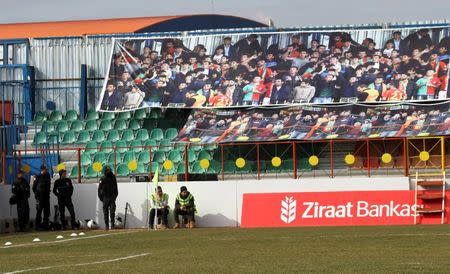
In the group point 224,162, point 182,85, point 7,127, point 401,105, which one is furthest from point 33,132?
point 401,105

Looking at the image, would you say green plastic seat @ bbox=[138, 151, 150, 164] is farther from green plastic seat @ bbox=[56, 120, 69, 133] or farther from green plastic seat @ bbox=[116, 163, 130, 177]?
green plastic seat @ bbox=[56, 120, 69, 133]

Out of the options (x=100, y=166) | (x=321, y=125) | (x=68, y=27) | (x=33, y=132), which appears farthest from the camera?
(x=68, y=27)

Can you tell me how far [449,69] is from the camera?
39.4 metres

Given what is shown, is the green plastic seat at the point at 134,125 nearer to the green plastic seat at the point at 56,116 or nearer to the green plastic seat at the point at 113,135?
the green plastic seat at the point at 113,135

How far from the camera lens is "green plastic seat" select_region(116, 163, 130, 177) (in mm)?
37675

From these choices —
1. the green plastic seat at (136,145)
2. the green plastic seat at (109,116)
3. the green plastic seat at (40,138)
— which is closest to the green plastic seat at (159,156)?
the green plastic seat at (136,145)

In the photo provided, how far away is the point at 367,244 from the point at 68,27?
36.7 metres

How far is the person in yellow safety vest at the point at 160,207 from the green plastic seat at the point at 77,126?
33.1ft

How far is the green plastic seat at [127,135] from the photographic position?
40.7 m

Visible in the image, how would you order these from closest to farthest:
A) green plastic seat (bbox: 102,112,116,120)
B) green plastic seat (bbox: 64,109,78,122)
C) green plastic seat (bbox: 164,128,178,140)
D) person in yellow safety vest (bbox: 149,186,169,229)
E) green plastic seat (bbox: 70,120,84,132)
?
person in yellow safety vest (bbox: 149,186,169,229) → green plastic seat (bbox: 164,128,178,140) → green plastic seat (bbox: 70,120,84,132) → green plastic seat (bbox: 102,112,116,120) → green plastic seat (bbox: 64,109,78,122)

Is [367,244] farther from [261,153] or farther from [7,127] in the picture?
[7,127]

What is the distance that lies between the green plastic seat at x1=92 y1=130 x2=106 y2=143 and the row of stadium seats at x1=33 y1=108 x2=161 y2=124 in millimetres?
1062

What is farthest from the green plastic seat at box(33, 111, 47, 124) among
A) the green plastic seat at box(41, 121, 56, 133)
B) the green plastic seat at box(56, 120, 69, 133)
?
the green plastic seat at box(56, 120, 69, 133)

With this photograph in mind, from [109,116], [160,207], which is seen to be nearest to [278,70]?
[109,116]
